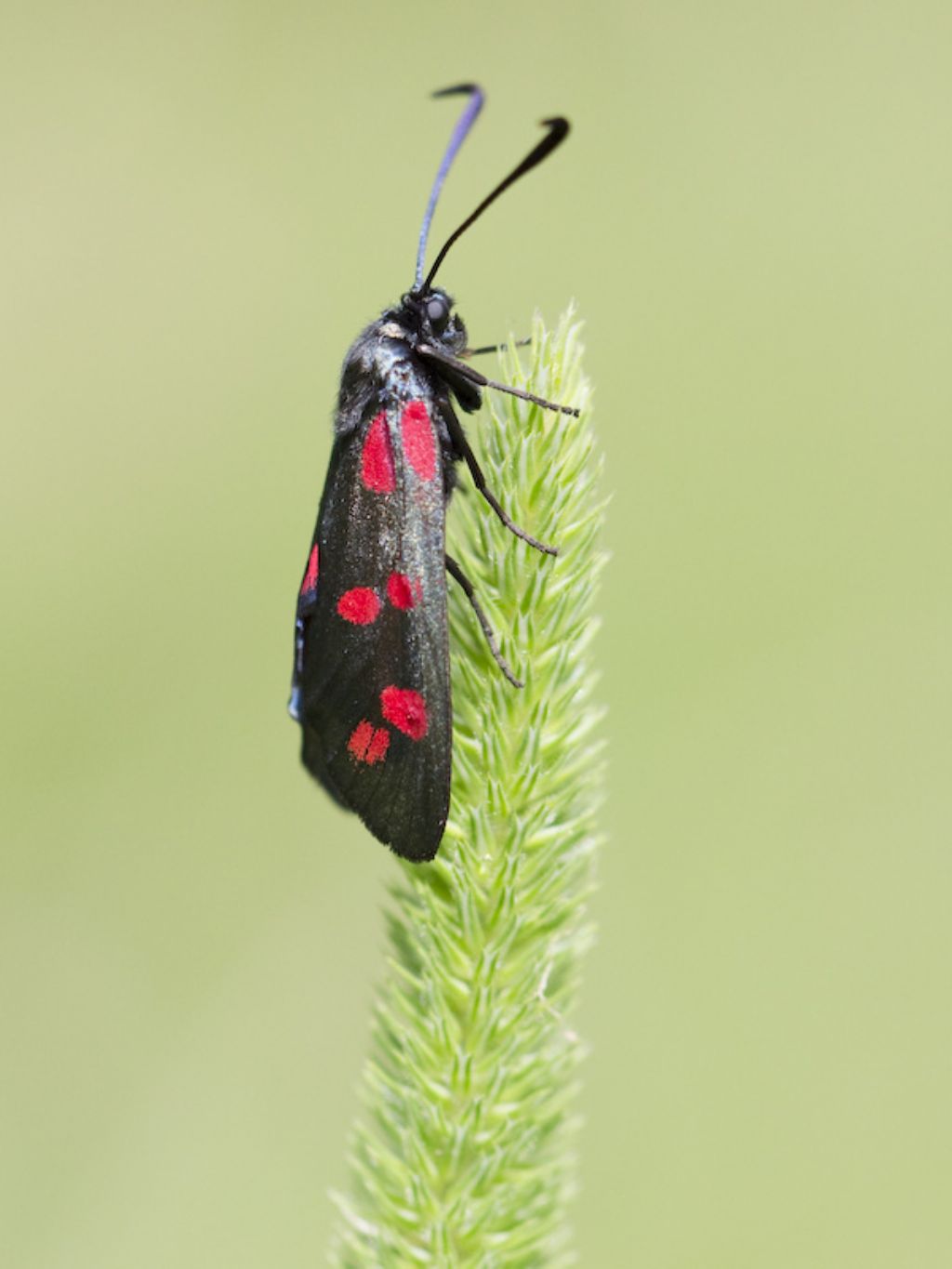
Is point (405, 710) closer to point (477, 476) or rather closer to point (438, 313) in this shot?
point (477, 476)

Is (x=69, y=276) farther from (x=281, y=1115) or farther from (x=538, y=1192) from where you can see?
(x=538, y=1192)

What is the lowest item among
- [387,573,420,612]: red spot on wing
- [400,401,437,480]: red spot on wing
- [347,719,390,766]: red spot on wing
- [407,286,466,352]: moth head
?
[347,719,390,766]: red spot on wing

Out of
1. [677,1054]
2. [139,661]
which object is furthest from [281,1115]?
[139,661]

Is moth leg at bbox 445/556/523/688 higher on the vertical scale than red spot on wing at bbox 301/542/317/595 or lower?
lower

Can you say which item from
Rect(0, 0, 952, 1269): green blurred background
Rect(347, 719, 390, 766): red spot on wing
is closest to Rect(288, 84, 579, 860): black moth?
Rect(347, 719, 390, 766): red spot on wing

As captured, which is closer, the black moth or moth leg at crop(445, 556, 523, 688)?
moth leg at crop(445, 556, 523, 688)

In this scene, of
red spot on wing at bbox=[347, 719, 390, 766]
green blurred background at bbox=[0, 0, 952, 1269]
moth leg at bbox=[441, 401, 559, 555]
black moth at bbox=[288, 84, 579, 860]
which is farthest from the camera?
green blurred background at bbox=[0, 0, 952, 1269]

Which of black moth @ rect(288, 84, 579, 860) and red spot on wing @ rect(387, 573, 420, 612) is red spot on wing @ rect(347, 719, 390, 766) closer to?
black moth @ rect(288, 84, 579, 860)
